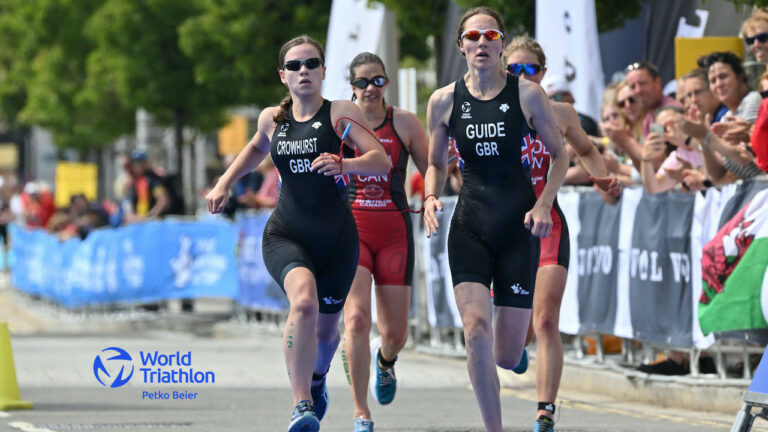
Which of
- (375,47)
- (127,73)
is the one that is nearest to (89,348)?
(375,47)

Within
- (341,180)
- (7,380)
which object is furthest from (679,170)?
(7,380)

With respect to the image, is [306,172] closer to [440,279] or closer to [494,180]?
[494,180]

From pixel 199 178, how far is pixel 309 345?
56649 mm

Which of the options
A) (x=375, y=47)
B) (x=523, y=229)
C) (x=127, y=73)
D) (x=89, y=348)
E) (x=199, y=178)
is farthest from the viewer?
(x=199, y=178)

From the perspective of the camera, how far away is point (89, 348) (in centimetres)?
1736

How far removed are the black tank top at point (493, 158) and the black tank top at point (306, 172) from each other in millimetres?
694

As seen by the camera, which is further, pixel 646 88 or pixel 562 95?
pixel 646 88

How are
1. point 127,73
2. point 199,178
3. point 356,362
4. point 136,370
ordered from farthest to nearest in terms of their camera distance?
point 199,178 < point 127,73 < point 136,370 < point 356,362

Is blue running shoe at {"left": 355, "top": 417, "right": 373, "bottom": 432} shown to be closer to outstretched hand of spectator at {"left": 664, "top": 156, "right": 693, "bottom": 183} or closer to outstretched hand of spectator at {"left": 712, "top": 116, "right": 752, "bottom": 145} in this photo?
outstretched hand of spectator at {"left": 712, "top": 116, "right": 752, "bottom": 145}

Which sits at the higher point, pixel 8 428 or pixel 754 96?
pixel 754 96

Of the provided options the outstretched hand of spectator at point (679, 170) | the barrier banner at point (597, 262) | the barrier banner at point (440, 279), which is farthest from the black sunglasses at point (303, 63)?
the barrier banner at point (440, 279)

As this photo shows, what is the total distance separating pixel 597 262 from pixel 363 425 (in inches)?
164

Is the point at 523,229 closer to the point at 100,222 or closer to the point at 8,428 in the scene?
the point at 8,428

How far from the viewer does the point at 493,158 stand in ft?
25.9
